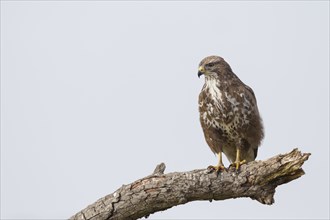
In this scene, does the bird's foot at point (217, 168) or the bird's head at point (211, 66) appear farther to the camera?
the bird's head at point (211, 66)

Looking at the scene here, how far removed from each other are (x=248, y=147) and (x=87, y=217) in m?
3.00

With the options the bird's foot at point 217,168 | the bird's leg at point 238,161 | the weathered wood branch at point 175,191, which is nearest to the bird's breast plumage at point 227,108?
the bird's leg at point 238,161

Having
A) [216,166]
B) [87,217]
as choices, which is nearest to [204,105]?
[216,166]

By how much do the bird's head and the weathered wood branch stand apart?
6.06ft

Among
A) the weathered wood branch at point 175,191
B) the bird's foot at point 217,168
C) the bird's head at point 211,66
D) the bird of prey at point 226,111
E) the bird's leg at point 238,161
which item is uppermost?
the bird's head at point 211,66

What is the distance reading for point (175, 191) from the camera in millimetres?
6672

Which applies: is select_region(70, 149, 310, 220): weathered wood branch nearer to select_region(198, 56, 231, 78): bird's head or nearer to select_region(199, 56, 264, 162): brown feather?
select_region(199, 56, 264, 162): brown feather

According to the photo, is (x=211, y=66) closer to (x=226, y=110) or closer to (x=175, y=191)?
A: (x=226, y=110)

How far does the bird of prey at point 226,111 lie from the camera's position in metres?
7.96

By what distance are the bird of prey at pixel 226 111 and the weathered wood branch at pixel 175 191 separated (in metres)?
0.98

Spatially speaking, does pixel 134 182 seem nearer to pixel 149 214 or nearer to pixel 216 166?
pixel 149 214

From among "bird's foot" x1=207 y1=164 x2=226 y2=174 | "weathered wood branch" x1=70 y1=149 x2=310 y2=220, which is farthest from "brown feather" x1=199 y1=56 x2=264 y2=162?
"weathered wood branch" x1=70 y1=149 x2=310 y2=220

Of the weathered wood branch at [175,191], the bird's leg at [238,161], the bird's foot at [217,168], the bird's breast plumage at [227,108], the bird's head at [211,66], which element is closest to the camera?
the weathered wood branch at [175,191]

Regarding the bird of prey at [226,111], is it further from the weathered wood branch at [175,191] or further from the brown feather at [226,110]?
the weathered wood branch at [175,191]
